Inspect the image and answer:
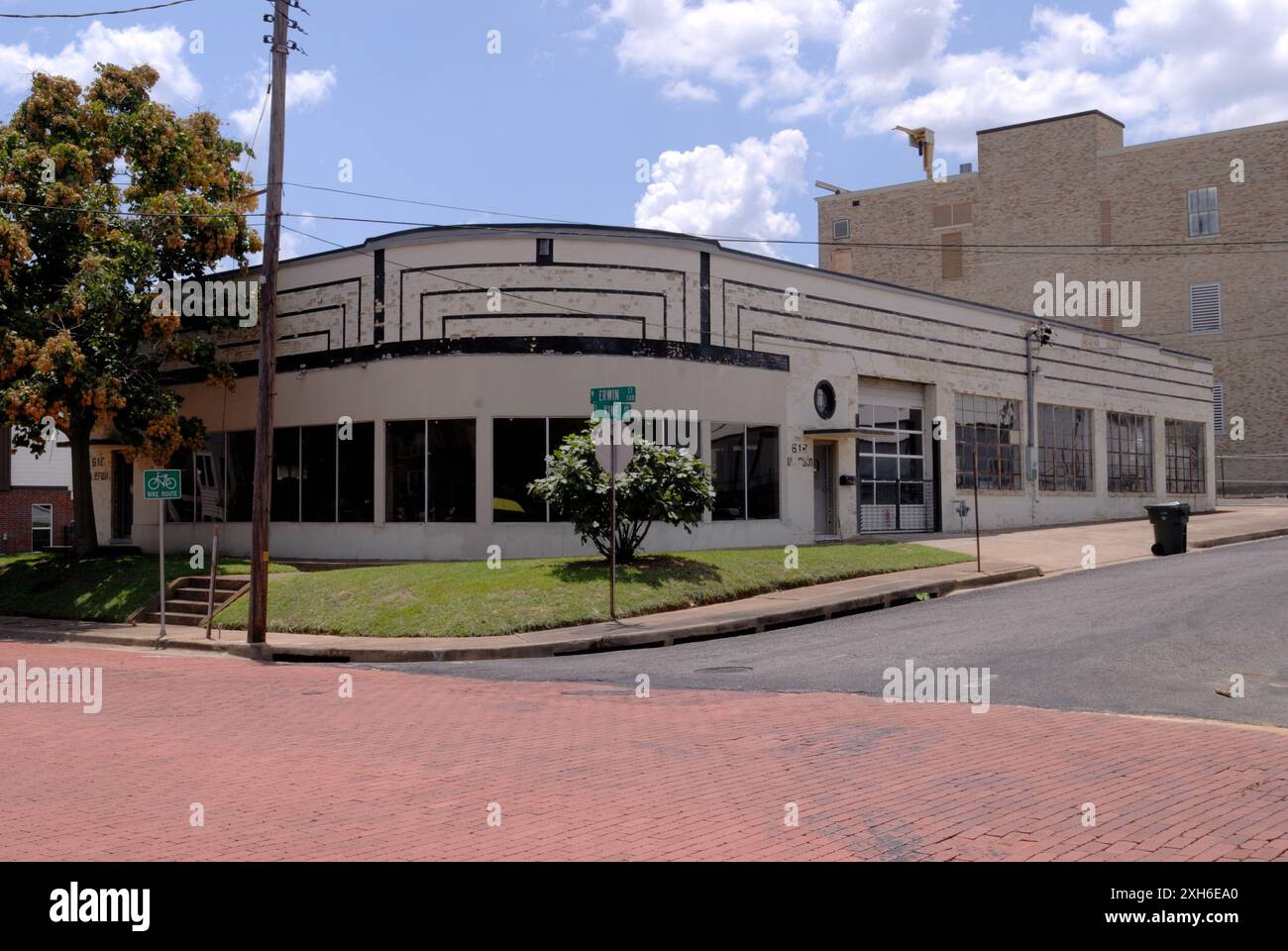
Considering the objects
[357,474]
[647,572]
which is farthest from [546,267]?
[647,572]

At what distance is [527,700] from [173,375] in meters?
24.3

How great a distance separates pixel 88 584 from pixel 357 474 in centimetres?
688

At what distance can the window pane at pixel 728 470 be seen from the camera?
27.3m

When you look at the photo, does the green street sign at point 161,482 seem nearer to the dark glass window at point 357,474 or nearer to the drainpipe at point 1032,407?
the dark glass window at point 357,474

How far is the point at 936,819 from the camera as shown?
21.5ft

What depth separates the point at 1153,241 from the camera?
176ft

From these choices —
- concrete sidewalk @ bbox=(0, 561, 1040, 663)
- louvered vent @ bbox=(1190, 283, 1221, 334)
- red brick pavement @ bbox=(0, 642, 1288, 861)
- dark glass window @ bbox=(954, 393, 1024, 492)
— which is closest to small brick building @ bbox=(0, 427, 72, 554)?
concrete sidewalk @ bbox=(0, 561, 1040, 663)

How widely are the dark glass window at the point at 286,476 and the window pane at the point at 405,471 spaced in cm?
346

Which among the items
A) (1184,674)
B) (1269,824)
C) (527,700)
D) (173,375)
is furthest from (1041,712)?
(173,375)

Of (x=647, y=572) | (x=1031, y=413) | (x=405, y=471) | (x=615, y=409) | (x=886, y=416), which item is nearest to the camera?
(x=615, y=409)

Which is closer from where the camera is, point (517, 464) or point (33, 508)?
point (517, 464)

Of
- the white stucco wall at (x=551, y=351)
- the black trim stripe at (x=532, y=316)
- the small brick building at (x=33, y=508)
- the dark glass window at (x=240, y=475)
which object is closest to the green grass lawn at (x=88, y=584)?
the dark glass window at (x=240, y=475)

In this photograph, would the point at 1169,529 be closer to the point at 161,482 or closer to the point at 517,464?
the point at 517,464

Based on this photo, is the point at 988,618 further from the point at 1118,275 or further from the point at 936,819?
the point at 1118,275
